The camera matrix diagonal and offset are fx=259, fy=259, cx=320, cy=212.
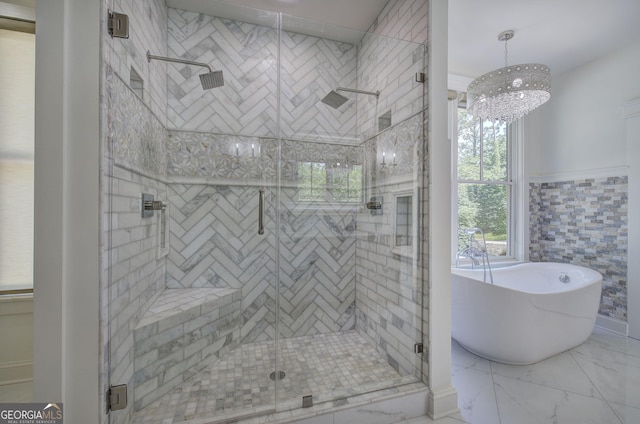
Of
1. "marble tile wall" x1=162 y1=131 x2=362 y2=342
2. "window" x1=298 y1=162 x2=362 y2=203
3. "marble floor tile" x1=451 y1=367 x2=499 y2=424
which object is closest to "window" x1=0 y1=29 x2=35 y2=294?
"marble tile wall" x1=162 y1=131 x2=362 y2=342

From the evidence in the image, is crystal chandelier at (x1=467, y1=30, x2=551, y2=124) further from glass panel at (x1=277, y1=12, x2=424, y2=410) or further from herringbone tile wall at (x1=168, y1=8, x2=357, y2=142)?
herringbone tile wall at (x1=168, y1=8, x2=357, y2=142)

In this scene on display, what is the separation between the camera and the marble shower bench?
149 cm

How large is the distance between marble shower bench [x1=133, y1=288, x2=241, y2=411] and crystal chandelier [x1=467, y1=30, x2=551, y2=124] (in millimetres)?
2717

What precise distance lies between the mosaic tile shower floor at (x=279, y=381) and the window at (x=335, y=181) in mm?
1145

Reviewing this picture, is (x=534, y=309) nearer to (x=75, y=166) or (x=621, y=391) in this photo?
(x=621, y=391)

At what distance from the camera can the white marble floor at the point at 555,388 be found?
61.1 inches

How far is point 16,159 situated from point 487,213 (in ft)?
14.7

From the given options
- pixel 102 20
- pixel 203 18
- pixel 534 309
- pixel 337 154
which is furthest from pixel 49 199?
pixel 534 309

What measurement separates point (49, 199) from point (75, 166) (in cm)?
17

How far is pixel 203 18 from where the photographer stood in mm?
2182

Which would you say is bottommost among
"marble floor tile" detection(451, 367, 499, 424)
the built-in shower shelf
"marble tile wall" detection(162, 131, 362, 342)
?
"marble floor tile" detection(451, 367, 499, 424)

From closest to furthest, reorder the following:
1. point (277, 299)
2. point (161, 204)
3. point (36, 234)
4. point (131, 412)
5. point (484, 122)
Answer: point (36, 234) < point (131, 412) < point (161, 204) < point (277, 299) < point (484, 122)

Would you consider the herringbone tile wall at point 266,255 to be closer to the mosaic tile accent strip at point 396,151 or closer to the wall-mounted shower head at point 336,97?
the mosaic tile accent strip at point 396,151

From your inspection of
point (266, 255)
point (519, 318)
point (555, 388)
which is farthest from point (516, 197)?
point (266, 255)
